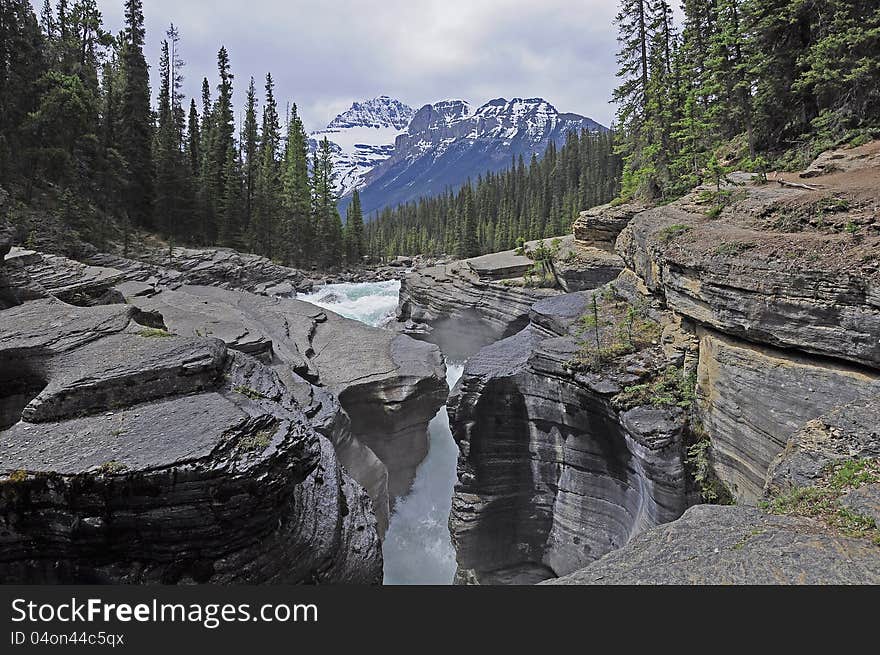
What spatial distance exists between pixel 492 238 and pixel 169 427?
2975 inches

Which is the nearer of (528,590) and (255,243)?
(528,590)

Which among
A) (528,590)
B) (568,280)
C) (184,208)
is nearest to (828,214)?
(528,590)

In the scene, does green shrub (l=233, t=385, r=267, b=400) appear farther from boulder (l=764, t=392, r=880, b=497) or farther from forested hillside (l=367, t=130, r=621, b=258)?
forested hillside (l=367, t=130, r=621, b=258)

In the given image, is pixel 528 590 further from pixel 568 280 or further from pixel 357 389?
pixel 568 280

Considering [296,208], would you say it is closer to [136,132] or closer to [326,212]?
[326,212]

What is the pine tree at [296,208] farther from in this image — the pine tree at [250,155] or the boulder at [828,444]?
the boulder at [828,444]

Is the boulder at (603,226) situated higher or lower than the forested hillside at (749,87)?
lower

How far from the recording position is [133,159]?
121ft

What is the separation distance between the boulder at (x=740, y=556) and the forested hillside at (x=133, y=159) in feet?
57.7

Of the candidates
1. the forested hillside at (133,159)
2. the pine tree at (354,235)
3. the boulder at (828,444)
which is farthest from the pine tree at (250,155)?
the boulder at (828,444)

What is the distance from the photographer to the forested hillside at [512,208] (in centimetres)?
6988

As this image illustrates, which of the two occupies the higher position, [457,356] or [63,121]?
[63,121]

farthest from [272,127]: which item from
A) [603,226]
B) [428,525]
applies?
[428,525]

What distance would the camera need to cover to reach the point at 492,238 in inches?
3068
